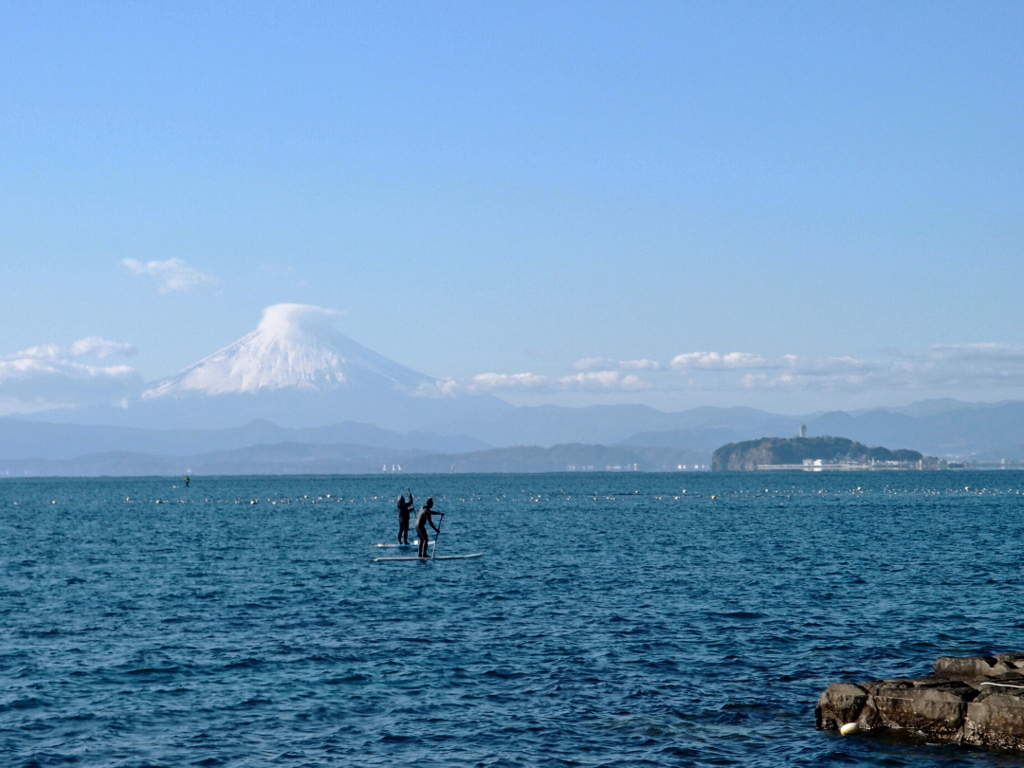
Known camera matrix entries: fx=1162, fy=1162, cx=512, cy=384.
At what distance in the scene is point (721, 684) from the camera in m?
28.5

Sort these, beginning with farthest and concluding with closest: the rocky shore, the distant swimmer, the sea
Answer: the distant swimmer → the sea → the rocky shore

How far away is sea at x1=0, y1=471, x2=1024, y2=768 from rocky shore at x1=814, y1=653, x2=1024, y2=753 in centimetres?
47

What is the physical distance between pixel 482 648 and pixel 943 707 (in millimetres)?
13509

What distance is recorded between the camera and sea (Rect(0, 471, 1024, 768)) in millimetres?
23438

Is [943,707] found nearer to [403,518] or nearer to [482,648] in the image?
[482,648]

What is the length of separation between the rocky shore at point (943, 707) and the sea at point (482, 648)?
0.47m

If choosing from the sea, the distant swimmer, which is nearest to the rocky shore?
the sea

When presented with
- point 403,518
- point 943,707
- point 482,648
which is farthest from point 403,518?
point 943,707

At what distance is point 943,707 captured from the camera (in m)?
23.6

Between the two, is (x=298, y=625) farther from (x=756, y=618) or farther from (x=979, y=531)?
Result: (x=979, y=531)

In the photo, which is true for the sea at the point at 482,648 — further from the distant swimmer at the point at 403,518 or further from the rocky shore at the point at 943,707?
the distant swimmer at the point at 403,518

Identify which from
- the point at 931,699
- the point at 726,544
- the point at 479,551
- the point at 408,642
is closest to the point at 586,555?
the point at 479,551

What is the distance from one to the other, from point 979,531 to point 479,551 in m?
37.2

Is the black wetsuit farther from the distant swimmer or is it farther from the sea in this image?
the sea
